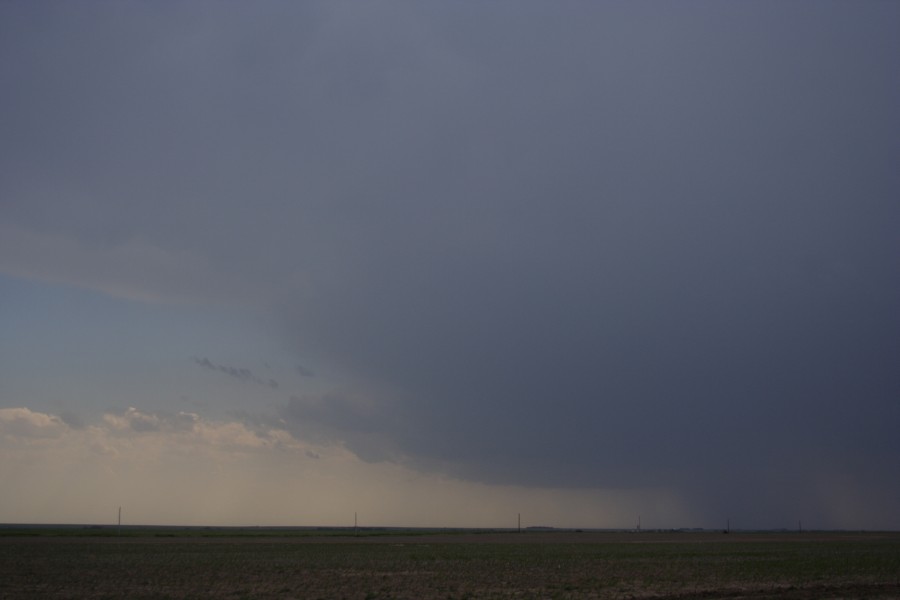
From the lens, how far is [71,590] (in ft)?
118

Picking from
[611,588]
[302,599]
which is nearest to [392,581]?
[302,599]

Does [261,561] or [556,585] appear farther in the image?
[261,561]

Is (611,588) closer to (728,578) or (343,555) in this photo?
(728,578)

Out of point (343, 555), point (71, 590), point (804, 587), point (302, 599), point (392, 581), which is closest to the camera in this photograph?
point (302, 599)

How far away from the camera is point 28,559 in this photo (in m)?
56.4

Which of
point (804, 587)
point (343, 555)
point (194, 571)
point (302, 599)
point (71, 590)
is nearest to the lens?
point (302, 599)

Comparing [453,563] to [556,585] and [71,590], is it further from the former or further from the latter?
[71,590]

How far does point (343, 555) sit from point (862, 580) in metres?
39.7

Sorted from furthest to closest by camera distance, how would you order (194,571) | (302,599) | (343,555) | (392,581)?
(343,555) → (194,571) → (392,581) → (302,599)

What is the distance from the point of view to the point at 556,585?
3903cm

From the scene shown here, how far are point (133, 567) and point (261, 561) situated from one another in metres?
9.30

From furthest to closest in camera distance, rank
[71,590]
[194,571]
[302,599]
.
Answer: [194,571] → [71,590] → [302,599]

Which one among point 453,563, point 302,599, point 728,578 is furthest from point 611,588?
point 453,563

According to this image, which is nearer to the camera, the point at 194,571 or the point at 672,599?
the point at 672,599
